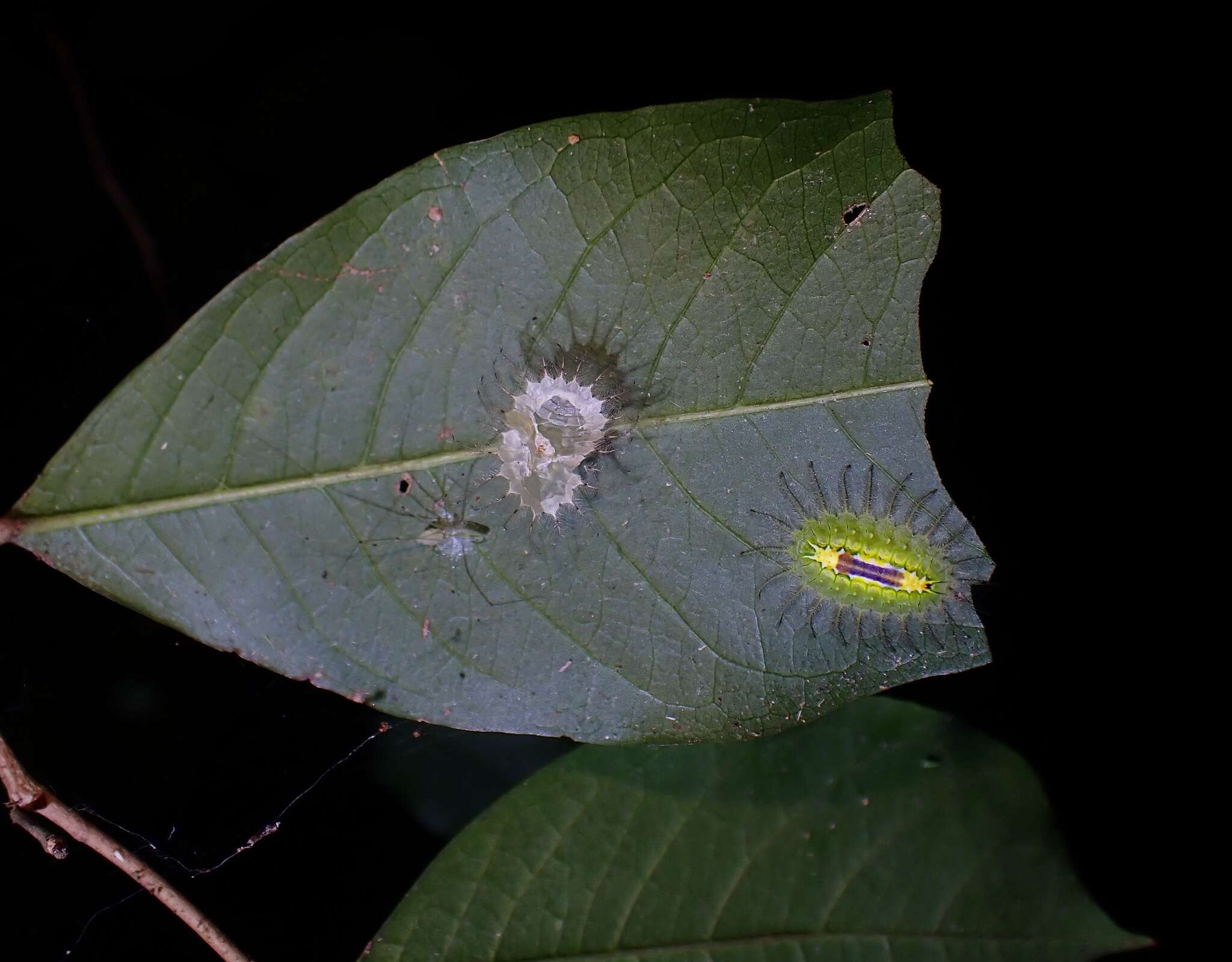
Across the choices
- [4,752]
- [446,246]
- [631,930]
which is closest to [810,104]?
[446,246]

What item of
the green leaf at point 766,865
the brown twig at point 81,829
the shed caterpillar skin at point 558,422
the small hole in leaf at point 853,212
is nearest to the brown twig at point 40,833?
the brown twig at point 81,829

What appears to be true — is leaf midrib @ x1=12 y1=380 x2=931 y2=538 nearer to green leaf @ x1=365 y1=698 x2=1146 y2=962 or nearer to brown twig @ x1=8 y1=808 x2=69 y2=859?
brown twig @ x1=8 y1=808 x2=69 y2=859

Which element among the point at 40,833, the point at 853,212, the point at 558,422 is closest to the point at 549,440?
the point at 558,422

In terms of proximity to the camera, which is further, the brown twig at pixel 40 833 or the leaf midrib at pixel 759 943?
the leaf midrib at pixel 759 943

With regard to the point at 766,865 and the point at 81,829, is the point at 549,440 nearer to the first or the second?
the point at 766,865

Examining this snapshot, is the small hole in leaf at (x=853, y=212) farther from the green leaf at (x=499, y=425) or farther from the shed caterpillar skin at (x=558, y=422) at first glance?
the shed caterpillar skin at (x=558, y=422)

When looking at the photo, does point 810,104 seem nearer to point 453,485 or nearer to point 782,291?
point 782,291

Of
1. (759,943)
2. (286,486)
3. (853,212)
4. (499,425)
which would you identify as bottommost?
(759,943)
